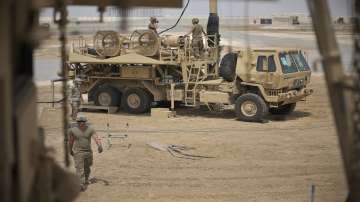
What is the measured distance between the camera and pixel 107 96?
2131 cm

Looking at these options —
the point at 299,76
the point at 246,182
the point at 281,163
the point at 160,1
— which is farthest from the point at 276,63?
the point at 160,1

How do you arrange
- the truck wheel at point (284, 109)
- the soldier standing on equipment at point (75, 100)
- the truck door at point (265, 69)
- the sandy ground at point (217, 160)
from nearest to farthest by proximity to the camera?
the sandy ground at point (217, 160), the soldier standing on equipment at point (75, 100), the truck door at point (265, 69), the truck wheel at point (284, 109)

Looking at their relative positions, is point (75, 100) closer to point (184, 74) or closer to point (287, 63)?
point (184, 74)

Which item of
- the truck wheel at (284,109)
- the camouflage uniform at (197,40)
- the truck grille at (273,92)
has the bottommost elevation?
the truck wheel at (284,109)

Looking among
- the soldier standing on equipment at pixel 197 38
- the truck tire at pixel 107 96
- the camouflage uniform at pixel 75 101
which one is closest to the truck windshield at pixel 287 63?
the soldier standing on equipment at pixel 197 38

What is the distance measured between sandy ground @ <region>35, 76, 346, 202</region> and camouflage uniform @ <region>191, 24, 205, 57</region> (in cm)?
186

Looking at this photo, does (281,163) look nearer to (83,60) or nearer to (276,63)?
(276,63)

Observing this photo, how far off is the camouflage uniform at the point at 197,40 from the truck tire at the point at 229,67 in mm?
784

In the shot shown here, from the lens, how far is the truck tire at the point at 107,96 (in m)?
21.2

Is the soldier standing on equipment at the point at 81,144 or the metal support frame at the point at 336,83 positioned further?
the soldier standing on equipment at the point at 81,144

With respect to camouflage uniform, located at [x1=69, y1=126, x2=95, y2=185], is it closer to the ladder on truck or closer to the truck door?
the truck door

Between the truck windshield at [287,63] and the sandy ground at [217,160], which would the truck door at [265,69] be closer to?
the truck windshield at [287,63]

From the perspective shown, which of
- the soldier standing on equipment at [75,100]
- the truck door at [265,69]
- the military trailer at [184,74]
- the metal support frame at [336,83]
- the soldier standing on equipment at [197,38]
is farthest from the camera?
the soldier standing on equipment at [197,38]

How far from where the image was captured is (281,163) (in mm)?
13758
